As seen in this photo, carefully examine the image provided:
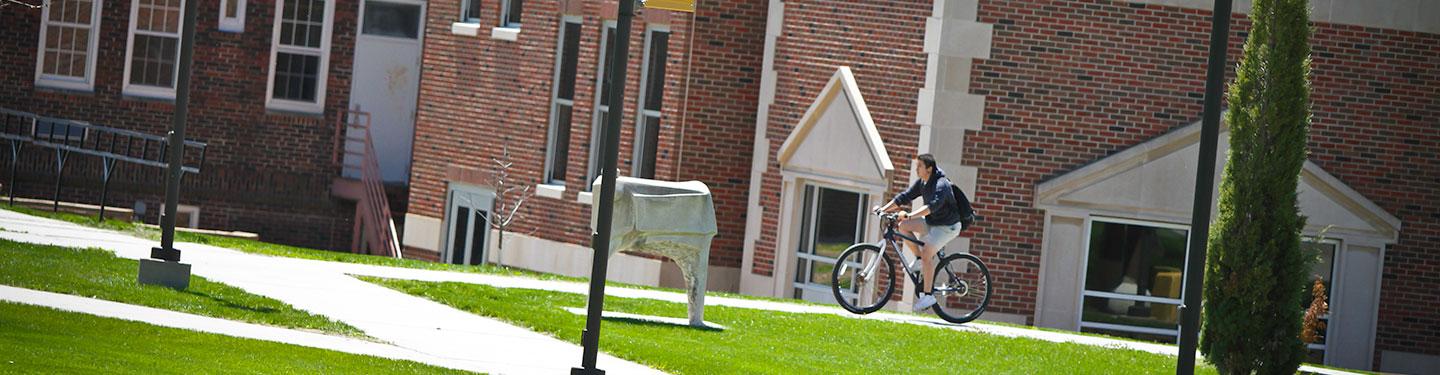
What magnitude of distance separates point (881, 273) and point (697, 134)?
13.8ft

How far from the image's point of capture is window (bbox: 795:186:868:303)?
21828 millimetres

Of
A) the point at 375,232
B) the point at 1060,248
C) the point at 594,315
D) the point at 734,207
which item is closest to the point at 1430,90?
the point at 1060,248

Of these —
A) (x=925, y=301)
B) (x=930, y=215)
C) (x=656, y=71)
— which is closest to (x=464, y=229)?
(x=656, y=71)

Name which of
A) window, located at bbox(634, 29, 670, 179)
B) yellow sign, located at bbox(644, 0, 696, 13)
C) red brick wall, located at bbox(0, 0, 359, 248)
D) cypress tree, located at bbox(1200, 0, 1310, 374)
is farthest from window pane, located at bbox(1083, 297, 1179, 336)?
red brick wall, located at bbox(0, 0, 359, 248)

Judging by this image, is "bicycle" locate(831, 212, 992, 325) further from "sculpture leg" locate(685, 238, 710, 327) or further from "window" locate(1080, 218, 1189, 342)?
"window" locate(1080, 218, 1189, 342)

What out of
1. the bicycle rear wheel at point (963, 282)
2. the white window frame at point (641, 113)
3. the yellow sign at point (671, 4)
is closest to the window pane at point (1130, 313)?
the bicycle rear wheel at point (963, 282)

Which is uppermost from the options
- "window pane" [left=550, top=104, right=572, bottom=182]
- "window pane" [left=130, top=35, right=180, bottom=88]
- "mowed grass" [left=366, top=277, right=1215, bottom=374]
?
"window pane" [left=130, top=35, right=180, bottom=88]

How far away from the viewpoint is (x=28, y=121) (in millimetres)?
30219

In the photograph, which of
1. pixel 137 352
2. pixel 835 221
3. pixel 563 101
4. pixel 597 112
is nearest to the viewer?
pixel 137 352

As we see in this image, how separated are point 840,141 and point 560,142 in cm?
559

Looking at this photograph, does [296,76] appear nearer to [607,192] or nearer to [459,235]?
[459,235]

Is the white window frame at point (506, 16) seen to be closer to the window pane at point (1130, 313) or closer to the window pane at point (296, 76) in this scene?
the window pane at point (296, 76)

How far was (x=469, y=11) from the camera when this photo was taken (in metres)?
27.6

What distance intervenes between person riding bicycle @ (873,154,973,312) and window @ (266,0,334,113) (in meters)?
15.9
